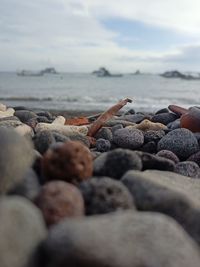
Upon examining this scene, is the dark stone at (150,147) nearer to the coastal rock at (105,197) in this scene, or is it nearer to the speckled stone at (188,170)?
the speckled stone at (188,170)

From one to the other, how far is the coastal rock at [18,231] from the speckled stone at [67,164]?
1.98 feet

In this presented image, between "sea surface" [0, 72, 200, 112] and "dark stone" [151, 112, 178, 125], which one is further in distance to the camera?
"sea surface" [0, 72, 200, 112]

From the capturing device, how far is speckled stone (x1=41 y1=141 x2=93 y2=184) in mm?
2879

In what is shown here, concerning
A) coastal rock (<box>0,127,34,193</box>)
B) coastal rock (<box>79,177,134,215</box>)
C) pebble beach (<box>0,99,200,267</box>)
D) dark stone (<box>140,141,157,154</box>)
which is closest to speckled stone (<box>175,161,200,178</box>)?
pebble beach (<box>0,99,200,267</box>)

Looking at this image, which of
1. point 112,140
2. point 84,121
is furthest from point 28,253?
point 84,121

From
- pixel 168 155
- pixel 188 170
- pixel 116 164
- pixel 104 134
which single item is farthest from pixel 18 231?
pixel 104 134

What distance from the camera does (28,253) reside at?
83.9 inches

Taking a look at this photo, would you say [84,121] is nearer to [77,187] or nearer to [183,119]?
[183,119]

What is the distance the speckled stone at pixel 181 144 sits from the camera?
5.30m

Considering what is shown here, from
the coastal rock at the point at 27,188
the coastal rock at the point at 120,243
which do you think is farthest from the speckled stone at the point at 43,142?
the coastal rock at the point at 120,243

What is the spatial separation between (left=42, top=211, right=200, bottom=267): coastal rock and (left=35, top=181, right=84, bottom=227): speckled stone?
9.6 inches

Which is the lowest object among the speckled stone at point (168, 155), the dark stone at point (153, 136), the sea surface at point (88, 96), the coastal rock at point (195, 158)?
the sea surface at point (88, 96)

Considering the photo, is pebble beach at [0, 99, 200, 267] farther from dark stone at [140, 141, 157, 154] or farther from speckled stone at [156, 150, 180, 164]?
dark stone at [140, 141, 157, 154]

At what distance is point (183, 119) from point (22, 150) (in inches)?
162
